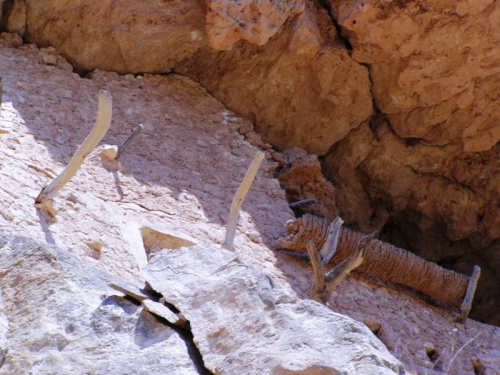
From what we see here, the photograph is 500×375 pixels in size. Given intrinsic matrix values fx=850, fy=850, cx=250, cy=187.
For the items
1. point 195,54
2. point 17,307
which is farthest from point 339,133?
point 17,307

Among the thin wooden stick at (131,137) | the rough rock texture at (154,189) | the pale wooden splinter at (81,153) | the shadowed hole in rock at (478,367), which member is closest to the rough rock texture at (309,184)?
the rough rock texture at (154,189)

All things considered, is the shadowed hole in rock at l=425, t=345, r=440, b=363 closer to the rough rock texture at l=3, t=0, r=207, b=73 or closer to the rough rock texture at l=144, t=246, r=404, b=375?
the rough rock texture at l=144, t=246, r=404, b=375

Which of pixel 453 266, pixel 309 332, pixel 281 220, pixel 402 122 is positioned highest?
pixel 309 332

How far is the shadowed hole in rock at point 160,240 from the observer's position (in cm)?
502

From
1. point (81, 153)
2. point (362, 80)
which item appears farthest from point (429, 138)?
point (81, 153)

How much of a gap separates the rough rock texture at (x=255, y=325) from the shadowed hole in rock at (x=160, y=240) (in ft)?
6.34

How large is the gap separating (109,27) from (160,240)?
7.22 feet

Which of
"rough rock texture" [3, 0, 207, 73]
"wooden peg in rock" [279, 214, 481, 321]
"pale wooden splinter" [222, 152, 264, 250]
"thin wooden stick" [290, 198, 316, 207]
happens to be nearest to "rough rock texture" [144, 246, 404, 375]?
"pale wooden splinter" [222, 152, 264, 250]

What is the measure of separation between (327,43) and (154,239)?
8.64 feet

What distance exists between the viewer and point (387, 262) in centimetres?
596

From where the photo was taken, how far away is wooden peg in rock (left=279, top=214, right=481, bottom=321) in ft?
18.6

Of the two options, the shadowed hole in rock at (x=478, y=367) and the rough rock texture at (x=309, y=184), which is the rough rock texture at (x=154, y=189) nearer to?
the shadowed hole in rock at (x=478, y=367)

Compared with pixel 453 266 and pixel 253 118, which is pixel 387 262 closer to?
pixel 253 118

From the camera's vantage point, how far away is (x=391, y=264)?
235 inches
